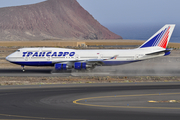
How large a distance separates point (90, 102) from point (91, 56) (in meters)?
23.1

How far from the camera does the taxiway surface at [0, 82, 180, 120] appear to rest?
18.3 m

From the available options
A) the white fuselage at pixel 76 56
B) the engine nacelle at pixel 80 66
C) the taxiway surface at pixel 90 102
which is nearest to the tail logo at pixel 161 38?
the white fuselage at pixel 76 56

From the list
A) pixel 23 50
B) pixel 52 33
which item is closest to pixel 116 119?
pixel 23 50

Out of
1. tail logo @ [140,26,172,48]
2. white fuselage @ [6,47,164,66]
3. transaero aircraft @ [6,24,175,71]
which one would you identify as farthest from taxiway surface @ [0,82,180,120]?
tail logo @ [140,26,172,48]

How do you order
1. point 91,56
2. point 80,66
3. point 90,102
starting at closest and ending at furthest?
point 90,102
point 80,66
point 91,56

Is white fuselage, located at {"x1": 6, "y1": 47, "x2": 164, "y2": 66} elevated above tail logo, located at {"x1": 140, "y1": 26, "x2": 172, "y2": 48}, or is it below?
below

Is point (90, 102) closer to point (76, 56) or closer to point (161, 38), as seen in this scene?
point (76, 56)

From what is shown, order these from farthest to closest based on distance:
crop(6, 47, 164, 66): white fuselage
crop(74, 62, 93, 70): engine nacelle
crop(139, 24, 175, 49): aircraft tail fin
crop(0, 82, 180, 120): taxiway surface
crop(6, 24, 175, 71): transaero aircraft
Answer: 1. crop(139, 24, 175, 49): aircraft tail fin
2. crop(6, 47, 164, 66): white fuselage
3. crop(6, 24, 175, 71): transaero aircraft
4. crop(74, 62, 93, 70): engine nacelle
5. crop(0, 82, 180, 120): taxiway surface

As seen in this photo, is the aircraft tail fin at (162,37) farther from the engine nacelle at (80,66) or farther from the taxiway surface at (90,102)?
the taxiway surface at (90,102)

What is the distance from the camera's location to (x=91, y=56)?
4522cm

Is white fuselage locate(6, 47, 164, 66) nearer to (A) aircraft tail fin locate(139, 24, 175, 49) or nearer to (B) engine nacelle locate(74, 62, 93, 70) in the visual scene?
(A) aircraft tail fin locate(139, 24, 175, 49)

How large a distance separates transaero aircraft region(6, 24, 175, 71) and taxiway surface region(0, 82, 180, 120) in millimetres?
13381

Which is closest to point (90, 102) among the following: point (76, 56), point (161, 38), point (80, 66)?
point (80, 66)

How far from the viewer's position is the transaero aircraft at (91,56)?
44469mm
